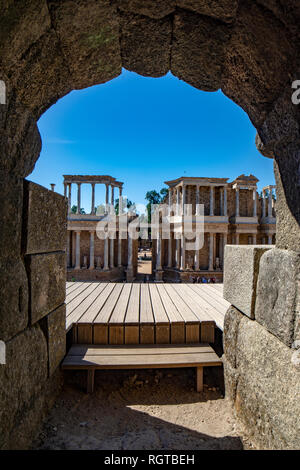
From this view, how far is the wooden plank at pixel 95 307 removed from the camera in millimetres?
3098

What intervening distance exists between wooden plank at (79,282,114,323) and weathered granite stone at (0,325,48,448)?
1.10 meters

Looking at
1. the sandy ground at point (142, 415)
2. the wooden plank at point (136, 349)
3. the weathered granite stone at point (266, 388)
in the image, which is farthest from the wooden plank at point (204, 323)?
the weathered granite stone at point (266, 388)

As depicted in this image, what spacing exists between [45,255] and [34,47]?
147 cm

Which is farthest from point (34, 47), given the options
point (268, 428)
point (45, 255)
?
point (268, 428)

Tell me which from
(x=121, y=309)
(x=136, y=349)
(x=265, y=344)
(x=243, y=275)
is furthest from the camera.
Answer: (x=121, y=309)

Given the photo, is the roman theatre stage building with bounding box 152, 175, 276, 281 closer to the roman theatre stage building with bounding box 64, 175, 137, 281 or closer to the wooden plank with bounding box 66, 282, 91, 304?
the roman theatre stage building with bounding box 64, 175, 137, 281

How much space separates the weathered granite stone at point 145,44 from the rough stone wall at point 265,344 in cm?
173

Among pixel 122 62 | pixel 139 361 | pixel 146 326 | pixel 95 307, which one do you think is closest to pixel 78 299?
pixel 95 307

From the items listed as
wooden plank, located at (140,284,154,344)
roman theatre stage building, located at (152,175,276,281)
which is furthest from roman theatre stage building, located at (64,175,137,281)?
wooden plank, located at (140,284,154,344)

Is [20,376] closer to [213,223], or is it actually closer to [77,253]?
[213,223]

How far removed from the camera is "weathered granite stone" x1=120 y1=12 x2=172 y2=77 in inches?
63.7

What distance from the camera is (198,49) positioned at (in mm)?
1737

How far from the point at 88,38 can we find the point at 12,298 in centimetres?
187
